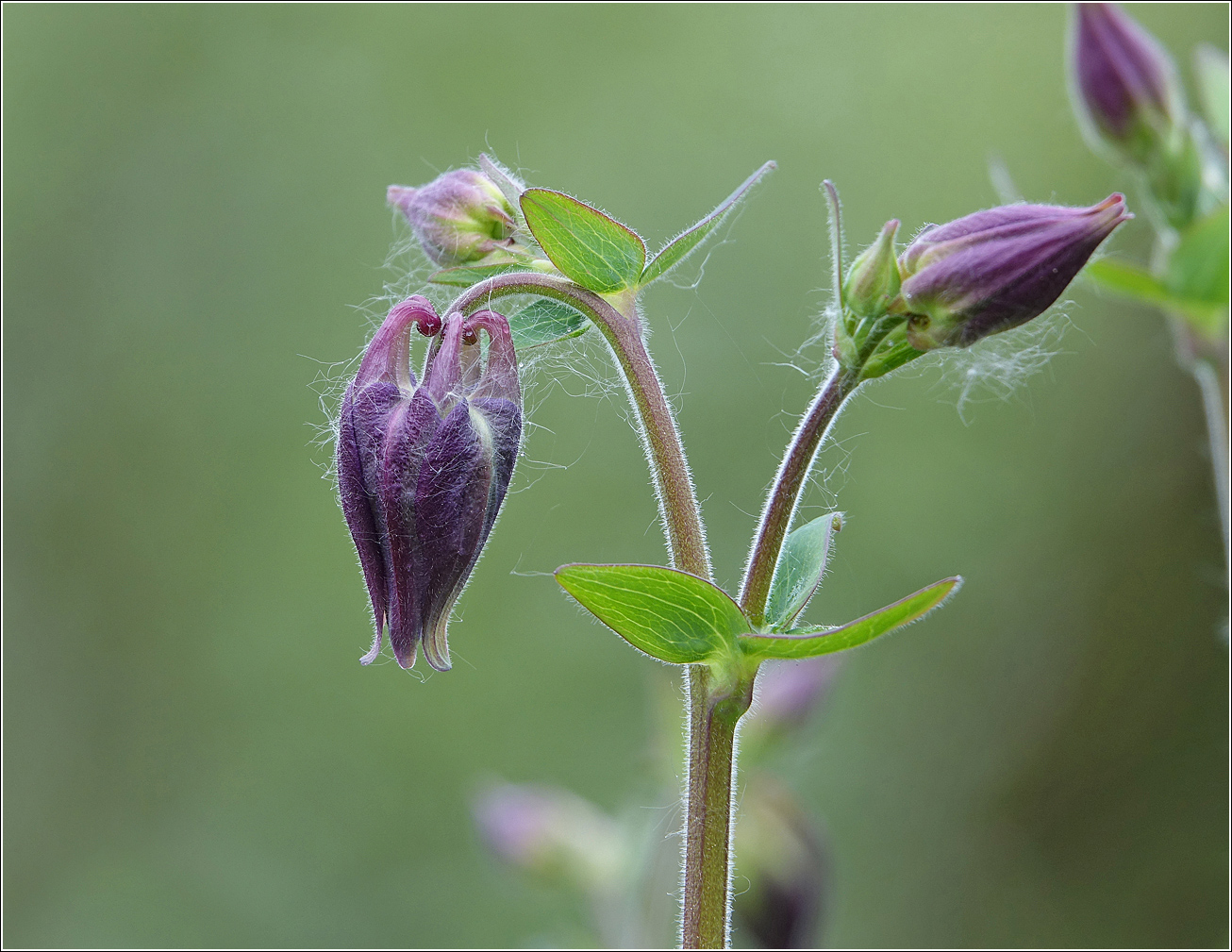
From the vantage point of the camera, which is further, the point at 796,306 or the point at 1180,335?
the point at 796,306

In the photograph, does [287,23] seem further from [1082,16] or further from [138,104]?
[1082,16]

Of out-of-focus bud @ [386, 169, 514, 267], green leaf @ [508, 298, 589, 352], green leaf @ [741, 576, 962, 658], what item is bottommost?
green leaf @ [741, 576, 962, 658]

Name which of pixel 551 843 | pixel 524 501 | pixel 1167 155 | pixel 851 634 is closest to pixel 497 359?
pixel 851 634

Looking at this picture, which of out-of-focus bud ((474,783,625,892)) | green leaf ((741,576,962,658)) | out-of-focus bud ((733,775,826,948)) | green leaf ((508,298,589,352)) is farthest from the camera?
out-of-focus bud ((474,783,625,892))

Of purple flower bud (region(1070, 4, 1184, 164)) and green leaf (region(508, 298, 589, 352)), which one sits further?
purple flower bud (region(1070, 4, 1184, 164))

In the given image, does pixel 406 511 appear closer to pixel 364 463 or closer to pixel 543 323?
pixel 364 463

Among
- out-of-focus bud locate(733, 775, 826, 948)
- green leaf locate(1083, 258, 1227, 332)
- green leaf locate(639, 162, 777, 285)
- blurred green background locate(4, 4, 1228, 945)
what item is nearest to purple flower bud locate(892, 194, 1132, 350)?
green leaf locate(639, 162, 777, 285)

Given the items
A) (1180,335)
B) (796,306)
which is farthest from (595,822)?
(796,306)

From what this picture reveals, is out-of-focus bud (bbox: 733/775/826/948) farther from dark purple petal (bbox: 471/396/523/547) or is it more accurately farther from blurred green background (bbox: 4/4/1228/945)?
blurred green background (bbox: 4/4/1228/945)
